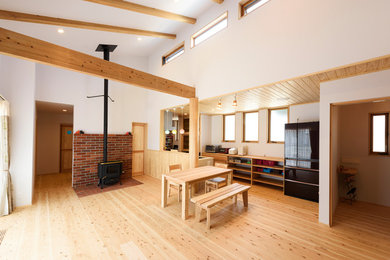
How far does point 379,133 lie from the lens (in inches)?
159

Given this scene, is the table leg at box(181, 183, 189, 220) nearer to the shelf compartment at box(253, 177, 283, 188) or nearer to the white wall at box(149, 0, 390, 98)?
the white wall at box(149, 0, 390, 98)

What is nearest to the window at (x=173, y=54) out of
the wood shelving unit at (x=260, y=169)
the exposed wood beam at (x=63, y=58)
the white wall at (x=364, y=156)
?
the exposed wood beam at (x=63, y=58)

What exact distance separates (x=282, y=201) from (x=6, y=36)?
5.66m

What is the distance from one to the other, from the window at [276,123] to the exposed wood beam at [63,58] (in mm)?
3989

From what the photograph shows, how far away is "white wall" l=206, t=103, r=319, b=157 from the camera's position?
15.8ft

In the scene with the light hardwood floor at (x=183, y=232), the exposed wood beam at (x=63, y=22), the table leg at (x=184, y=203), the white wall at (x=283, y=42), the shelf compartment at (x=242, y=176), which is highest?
the exposed wood beam at (x=63, y=22)

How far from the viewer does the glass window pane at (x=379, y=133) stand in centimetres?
399

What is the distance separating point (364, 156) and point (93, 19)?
7312 mm

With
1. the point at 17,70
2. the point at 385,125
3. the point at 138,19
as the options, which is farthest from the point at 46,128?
the point at 385,125

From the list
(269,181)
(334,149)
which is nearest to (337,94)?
(334,149)

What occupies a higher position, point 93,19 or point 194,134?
point 93,19

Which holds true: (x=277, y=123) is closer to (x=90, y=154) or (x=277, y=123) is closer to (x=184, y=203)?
(x=184, y=203)

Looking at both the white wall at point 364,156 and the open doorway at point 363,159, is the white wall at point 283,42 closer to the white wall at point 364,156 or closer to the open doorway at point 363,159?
the open doorway at point 363,159

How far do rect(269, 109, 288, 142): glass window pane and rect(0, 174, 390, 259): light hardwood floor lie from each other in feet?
Answer: 6.75
